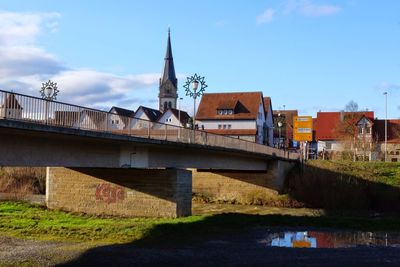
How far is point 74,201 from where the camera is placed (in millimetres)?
30859

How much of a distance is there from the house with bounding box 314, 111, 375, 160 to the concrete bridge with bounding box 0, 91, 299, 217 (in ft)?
102

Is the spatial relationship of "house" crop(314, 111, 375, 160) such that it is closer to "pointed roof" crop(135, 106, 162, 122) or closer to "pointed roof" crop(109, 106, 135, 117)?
"pointed roof" crop(135, 106, 162, 122)

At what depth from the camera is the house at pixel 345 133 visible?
226ft

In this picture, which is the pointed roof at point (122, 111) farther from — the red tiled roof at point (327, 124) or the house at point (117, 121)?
the house at point (117, 121)

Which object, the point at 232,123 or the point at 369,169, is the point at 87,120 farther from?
the point at 232,123

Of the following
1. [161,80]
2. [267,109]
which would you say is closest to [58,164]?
[267,109]

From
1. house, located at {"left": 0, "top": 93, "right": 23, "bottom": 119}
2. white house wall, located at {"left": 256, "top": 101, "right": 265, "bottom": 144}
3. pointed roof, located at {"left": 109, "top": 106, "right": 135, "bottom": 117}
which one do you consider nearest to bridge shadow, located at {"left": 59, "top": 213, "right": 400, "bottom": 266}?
house, located at {"left": 0, "top": 93, "right": 23, "bottom": 119}

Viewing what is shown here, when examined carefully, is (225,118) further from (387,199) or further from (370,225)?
(370,225)

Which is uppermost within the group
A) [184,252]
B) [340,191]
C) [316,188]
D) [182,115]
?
[182,115]

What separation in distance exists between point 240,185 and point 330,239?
2327 centimetres

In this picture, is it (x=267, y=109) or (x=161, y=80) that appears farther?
(x=161, y=80)

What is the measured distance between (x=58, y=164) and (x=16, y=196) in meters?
17.7

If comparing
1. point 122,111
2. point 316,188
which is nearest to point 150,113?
point 122,111

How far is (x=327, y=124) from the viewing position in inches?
3620
